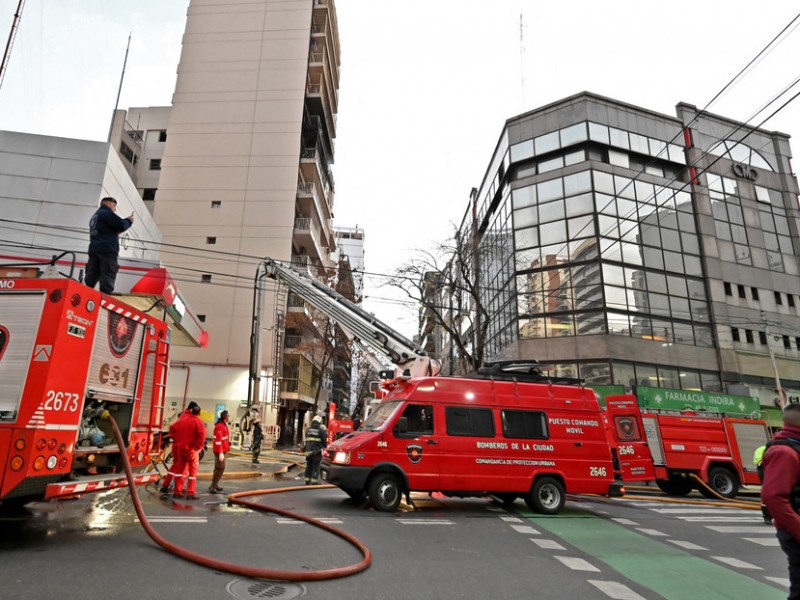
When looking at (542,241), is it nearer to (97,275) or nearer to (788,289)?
(788,289)

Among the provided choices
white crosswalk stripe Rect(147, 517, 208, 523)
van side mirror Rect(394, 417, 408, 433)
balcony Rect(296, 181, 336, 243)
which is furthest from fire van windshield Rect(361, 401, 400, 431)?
A: balcony Rect(296, 181, 336, 243)

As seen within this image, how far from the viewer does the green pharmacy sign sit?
59.4ft

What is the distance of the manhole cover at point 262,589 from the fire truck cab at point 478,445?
4.32m

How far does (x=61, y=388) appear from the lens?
541 cm

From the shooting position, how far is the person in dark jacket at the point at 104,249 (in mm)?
7430

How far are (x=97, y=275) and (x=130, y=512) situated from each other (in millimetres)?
3690

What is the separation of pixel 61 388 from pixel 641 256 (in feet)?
91.5

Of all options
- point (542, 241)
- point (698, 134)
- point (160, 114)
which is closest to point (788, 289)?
point (698, 134)

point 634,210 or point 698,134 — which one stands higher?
point 698,134

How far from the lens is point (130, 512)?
762 centimetres

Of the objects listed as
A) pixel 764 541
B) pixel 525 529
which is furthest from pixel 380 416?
pixel 764 541

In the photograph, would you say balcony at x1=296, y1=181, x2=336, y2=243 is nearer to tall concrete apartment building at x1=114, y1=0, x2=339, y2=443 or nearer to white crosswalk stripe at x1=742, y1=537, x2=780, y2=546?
tall concrete apartment building at x1=114, y1=0, x2=339, y2=443

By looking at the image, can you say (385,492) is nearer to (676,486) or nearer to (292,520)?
(292,520)

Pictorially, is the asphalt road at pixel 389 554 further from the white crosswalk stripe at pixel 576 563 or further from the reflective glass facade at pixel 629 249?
the reflective glass facade at pixel 629 249
